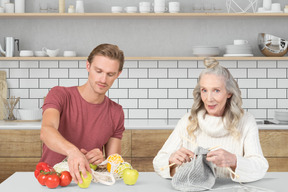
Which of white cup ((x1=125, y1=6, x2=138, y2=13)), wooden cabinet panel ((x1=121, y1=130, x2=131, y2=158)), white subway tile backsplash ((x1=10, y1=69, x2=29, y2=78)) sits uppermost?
white cup ((x1=125, y1=6, x2=138, y2=13))

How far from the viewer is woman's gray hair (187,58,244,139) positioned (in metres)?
2.24

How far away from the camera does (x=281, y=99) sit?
4.48m

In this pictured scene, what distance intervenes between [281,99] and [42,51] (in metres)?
2.48

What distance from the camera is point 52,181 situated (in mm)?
1832

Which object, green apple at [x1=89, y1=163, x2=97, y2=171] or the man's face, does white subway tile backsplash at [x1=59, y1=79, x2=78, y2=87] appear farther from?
green apple at [x1=89, y1=163, x2=97, y2=171]

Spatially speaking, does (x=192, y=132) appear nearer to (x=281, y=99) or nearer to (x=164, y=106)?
(x=164, y=106)

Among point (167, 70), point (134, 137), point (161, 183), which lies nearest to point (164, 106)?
point (167, 70)

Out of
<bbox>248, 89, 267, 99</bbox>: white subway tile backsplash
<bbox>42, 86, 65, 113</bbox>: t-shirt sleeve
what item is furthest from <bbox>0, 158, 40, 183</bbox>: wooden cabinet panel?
<bbox>248, 89, 267, 99</bbox>: white subway tile backsplash

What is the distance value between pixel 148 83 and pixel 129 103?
0.94 feet

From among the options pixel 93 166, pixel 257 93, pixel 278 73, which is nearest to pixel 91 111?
pixel 93 166

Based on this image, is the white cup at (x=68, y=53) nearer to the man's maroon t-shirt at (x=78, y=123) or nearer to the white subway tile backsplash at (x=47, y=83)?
the white subway tile backsplash at (x=47, y=83)

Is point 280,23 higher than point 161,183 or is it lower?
higher

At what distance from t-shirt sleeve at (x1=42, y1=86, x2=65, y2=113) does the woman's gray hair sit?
71cm

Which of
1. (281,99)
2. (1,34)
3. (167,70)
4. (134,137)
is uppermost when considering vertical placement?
(1,34)
